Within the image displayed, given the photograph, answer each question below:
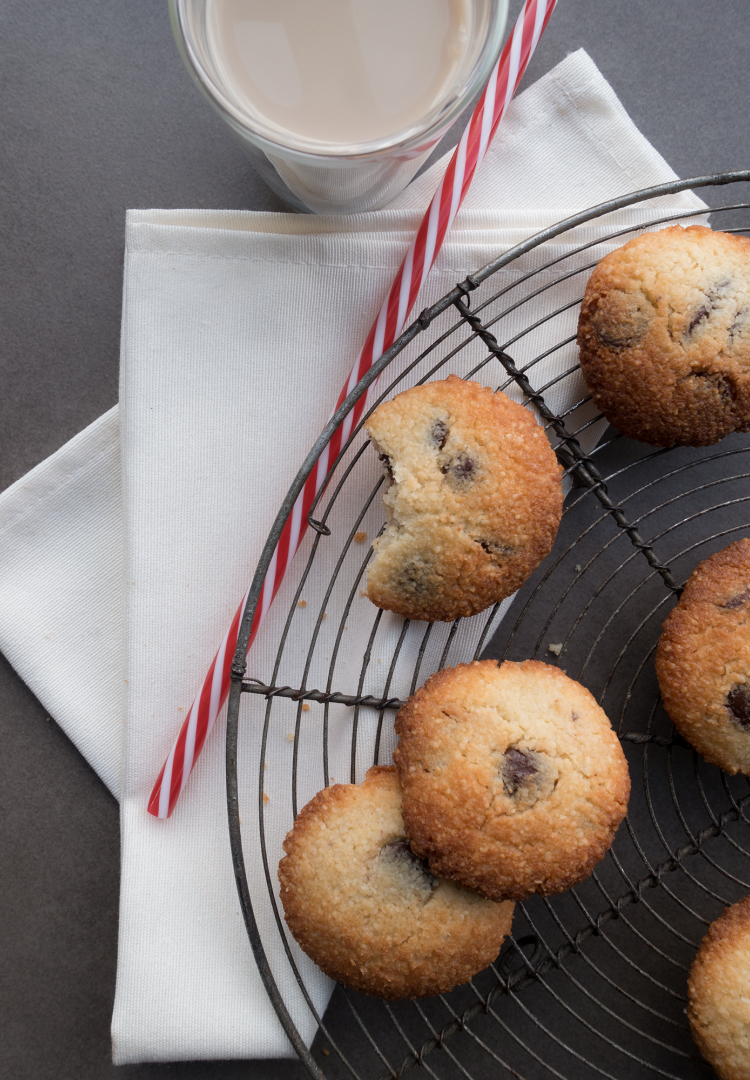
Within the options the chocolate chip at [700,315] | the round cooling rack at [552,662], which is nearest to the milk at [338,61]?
the round cooling rack at [552,662]

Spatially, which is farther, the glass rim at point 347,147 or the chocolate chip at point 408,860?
the chocolate chip at point 408,860

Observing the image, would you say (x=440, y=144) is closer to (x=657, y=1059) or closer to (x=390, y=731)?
(x=390, y=731)

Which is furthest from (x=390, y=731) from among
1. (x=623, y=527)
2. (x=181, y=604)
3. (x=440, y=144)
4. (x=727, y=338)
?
(x=440, y=144)

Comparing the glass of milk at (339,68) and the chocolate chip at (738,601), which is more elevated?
the glass of milk at (339,68)

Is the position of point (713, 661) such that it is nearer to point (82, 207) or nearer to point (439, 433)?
point (439, 433)

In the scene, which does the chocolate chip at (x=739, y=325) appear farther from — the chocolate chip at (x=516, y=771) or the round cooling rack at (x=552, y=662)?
→ the chocolate chip at (x=516, y=771)

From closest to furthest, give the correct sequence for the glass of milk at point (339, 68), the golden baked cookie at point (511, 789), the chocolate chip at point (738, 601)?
1. the glass of milk at point (339, 68)
2. the golden baked cookie at point (511, 789)
3. the chocolate chip at point (738, 601)

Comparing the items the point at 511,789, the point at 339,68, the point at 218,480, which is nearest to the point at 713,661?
the point at 511,789

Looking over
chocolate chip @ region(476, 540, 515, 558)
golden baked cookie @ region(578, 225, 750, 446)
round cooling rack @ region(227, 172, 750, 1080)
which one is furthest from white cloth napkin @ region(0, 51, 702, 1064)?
chocolate chip @ region(476, 540, 515, 558)
